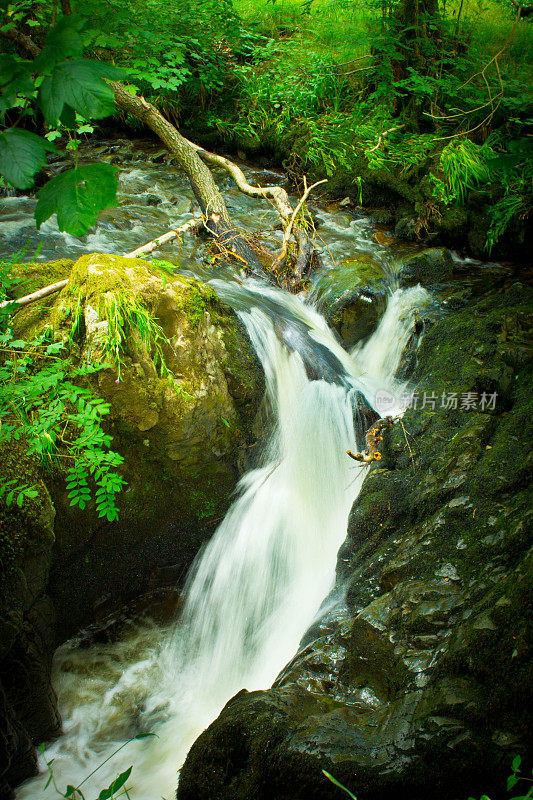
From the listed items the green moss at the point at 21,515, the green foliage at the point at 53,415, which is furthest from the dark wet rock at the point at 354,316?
the green moss at the point at 21,515

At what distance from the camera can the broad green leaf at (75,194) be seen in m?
0.85

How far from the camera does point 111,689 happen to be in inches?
123

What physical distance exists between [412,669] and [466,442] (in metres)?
1.44

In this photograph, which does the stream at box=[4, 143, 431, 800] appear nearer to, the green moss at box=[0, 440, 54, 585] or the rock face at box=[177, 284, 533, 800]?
the rock face at box=[177, 284, 533, 800]

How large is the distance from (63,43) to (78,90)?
96 mm

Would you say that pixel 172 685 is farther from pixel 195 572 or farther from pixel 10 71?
pixel 10 71

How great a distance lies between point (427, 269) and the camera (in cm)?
554

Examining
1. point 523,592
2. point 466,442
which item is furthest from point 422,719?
point 466,442

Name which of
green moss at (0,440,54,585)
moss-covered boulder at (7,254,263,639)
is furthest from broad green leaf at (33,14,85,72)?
green moss at (0,440,54,585)

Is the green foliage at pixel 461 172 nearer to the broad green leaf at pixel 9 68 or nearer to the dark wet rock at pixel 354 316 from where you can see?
the dark wet rock at pixel 354 316

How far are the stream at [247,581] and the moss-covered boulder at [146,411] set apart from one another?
288 millimetres

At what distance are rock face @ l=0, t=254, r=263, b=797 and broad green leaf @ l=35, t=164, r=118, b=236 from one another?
2127 millimetres

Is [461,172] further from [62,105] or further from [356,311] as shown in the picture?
[62,105]

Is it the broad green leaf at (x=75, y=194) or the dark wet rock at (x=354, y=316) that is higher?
the broad green leaf at (x=75, y=194)
